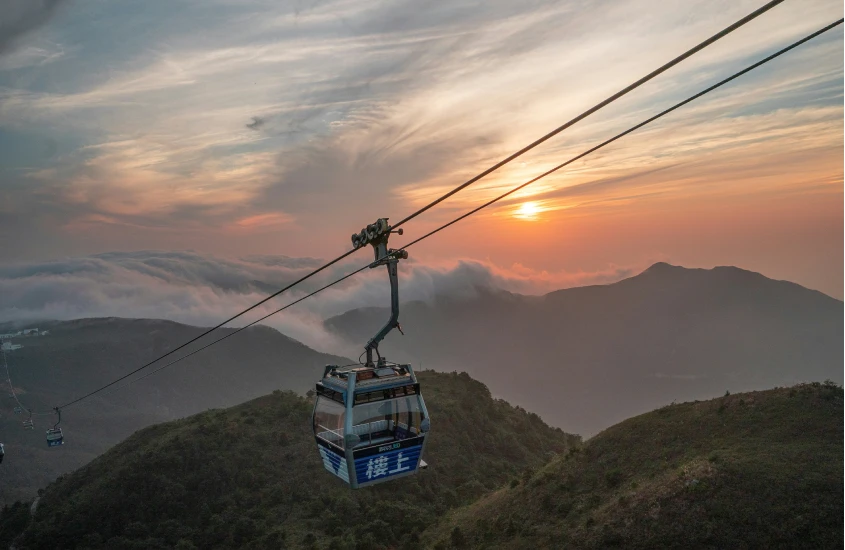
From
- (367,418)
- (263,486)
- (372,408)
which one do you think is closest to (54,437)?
(263,486)

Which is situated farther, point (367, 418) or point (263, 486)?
point (263, 486)

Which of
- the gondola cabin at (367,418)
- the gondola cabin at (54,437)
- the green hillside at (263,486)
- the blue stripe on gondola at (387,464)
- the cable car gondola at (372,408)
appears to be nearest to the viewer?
the cable car gondola at (372,408)

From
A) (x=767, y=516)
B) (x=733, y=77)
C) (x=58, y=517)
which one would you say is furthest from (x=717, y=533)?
(x=58, y=517)

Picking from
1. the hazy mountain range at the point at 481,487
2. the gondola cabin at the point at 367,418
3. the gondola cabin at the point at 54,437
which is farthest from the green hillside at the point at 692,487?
the gondola cabin at the point at 54,437

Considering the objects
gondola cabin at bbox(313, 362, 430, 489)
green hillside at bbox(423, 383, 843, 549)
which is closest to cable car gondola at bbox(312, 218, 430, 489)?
gondola cabin at bbox(313, 362, 430, 489)

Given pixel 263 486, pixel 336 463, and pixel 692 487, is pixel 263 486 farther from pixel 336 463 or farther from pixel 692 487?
pixel 692 487

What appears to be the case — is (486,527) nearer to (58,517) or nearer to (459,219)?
(459,219)

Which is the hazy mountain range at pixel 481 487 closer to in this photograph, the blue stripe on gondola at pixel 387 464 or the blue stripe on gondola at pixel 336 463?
the blue stripe on gondola at pixel 387 464
